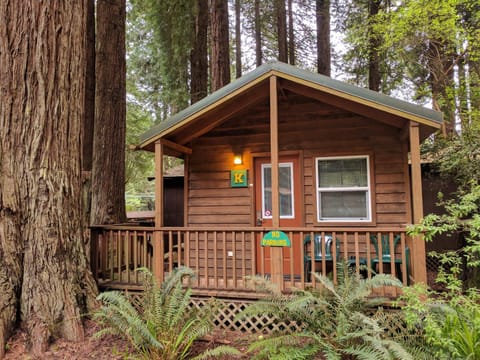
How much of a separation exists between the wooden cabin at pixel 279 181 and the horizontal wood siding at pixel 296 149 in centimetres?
2

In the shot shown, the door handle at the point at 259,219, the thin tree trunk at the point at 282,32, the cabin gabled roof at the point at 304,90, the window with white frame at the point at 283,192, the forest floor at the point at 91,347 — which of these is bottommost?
the forest floor at the point at 91,347

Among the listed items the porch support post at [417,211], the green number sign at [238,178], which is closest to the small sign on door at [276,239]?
the porch support post at [417,211]

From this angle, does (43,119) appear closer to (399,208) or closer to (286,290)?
(286,290)

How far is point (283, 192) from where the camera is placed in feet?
18.2

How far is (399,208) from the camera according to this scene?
16.5ft

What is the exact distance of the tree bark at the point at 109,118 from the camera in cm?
632

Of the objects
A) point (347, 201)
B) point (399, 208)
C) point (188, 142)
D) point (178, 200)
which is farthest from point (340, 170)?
point (178, 200)

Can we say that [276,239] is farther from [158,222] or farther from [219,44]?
[219,44]

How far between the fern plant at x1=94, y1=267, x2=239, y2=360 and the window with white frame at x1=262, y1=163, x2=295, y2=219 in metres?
2.41

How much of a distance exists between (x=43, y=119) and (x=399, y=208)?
5.12 meters

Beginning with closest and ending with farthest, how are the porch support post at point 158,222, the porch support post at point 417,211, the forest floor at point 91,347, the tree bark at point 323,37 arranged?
the forest floor at point 91,347 → the porch support post at point 417,211 → the porch support post at point 158,222 → the tree bark at point 323,37

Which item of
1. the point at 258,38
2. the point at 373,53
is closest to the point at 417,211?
the point at 373,53

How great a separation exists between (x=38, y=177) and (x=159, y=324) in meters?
2.12

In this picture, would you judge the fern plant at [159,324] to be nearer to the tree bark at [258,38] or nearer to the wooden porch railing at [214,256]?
the wooden porch railing at [214,256]
